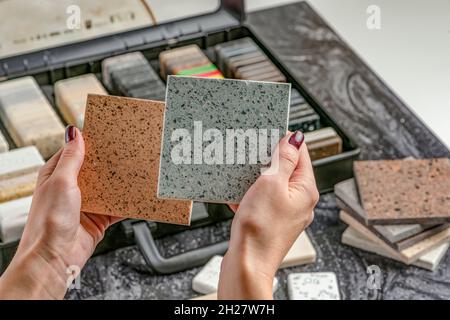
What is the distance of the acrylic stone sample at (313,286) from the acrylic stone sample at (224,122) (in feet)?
1.64

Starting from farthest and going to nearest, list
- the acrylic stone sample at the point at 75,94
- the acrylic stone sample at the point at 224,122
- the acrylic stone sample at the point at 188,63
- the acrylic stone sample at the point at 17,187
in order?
the acrylic stone sample at the point at 188,63
the acrylic stone sample at the point at 75,94
the acrylic stone sample at the point at 17,187
the acrylic stone sample at the point at 224,122

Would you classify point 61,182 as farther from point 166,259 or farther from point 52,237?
point 166,259

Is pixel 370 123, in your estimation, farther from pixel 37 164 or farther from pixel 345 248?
pixel 37 164

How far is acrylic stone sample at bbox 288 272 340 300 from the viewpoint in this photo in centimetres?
215

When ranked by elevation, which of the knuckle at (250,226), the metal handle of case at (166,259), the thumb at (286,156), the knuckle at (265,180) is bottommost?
the metal handle of case at (166,259)

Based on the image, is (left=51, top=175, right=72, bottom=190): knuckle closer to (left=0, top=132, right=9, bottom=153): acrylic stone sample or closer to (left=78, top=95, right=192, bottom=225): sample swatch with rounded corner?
(left=78, top=95, right=192, bottom=225): sample swatch with rounded corner

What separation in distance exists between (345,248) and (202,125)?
686mm

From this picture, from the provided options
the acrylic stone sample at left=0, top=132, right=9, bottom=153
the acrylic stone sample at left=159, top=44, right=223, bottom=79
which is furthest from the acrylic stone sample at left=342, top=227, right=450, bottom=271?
the acrylic stone sample at left=0, top=132, right=9, bottom=153

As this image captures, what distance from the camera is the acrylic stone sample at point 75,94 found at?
8.18 ft

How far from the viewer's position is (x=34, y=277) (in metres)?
1.58

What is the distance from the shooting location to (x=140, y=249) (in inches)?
→ 88.3

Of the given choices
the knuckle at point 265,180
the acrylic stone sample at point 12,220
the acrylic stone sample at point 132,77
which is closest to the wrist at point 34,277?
the knuckle at point 265,180

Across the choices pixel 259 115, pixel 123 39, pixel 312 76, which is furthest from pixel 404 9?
pixel 259 115

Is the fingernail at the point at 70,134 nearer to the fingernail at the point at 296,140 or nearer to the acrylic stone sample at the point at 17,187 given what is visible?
the fingernail at the point at 296,140
